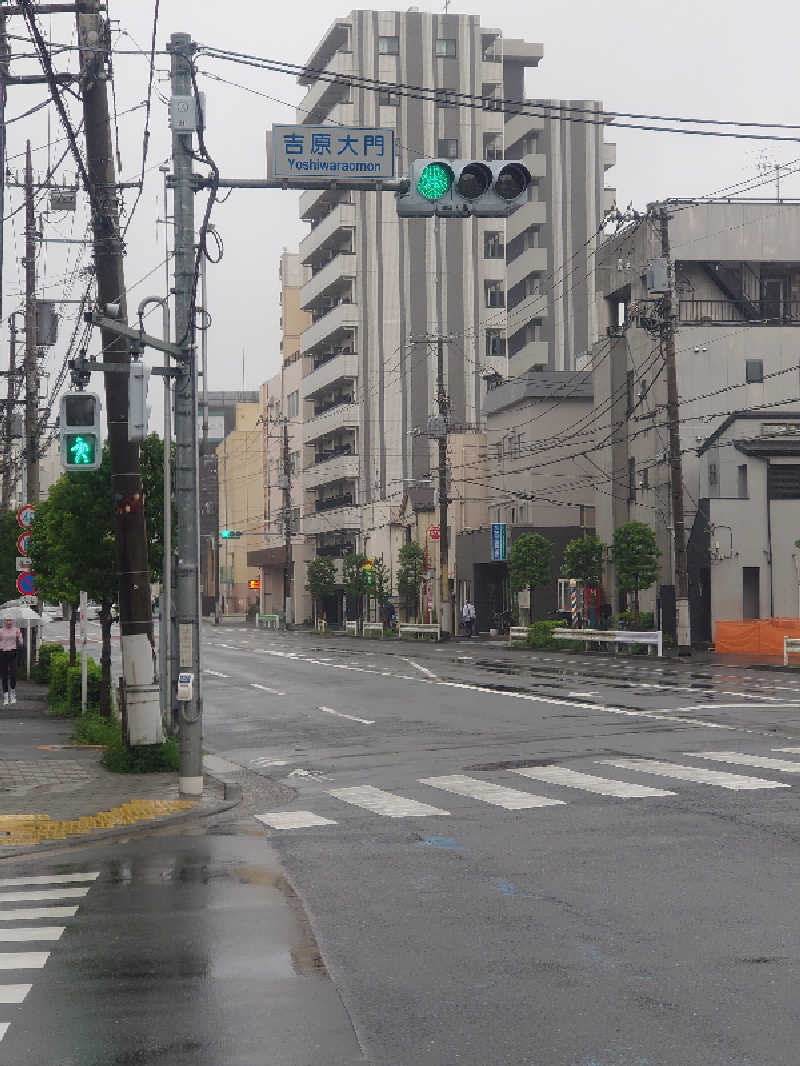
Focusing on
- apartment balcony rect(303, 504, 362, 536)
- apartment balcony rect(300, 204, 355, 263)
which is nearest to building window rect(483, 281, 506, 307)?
apartment balcony rect(300, 204, 355, 263)

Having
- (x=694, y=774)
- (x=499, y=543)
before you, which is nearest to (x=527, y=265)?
(x=499, y=543)

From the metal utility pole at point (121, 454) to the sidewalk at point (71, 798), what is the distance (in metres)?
1.11

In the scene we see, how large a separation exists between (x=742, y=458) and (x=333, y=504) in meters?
51.6

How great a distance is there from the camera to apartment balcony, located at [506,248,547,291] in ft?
281

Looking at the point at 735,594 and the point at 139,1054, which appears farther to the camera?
the point at 735,594

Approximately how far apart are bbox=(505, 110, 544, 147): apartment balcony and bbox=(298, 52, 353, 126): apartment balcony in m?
11.0

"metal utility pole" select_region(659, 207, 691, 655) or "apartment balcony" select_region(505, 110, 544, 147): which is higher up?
"apartment balcony" select_region(505, 110, 544, 147)

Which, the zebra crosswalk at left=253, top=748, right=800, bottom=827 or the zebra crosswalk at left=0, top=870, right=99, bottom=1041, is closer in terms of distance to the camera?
the zebra crosswalk at left=0, top=870, right=99, bottom=1041

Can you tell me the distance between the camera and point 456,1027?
22.2 ft

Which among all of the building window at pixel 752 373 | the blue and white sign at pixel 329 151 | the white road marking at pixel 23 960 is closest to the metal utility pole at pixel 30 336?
the blue and white sign at pixel 329 151

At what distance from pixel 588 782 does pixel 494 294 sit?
8325cm

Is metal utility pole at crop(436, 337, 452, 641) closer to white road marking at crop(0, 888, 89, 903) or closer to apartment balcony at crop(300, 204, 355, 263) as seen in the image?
apartment balcony at crop(300, 204, 355, 263)

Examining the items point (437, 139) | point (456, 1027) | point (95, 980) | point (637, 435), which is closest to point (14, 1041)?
point (95, 980)

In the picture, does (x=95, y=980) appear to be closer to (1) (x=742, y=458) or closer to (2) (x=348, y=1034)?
(2) (x=348, y=1034)
